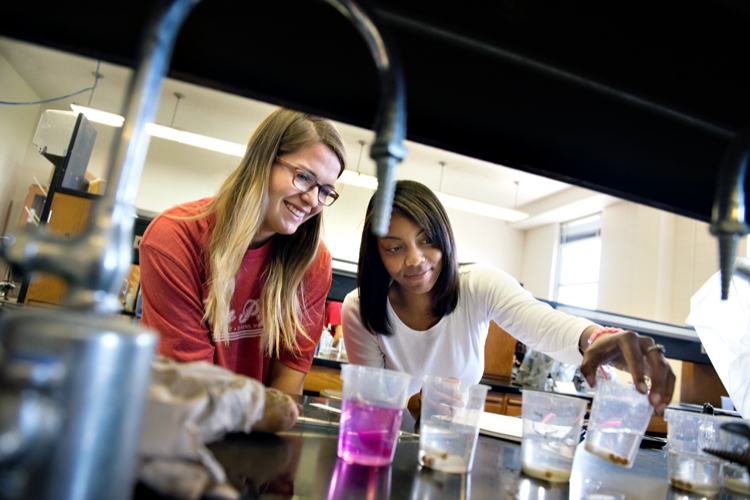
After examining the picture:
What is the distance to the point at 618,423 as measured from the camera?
2.44 feet

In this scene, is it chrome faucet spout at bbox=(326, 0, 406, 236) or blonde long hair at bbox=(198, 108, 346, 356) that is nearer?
chrome faucet spout at bbox=(326, 0, 406, 236)

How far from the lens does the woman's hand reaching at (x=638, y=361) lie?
77cm

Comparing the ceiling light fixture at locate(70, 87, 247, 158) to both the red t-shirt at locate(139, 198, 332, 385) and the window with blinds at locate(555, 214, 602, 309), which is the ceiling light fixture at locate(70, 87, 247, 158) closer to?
the red t-shirt at locate(139, 198, 332, 385)

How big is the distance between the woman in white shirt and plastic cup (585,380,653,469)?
44cm

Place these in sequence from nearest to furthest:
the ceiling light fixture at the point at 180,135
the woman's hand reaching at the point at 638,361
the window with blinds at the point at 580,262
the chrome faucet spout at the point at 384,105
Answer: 1. the chrome faucet spout at the point at 384,105
2. the woman's hand reaching at the point at 638,361
3. the ceiling light fixture at the point at 180,135
4. the window with blinds at the point at 580,262

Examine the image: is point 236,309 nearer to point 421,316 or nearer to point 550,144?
point 421,316

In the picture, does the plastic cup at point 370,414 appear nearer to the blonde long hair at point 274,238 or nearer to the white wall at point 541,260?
the blonde long hair at point 274,238

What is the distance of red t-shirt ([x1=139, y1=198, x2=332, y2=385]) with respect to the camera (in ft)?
3.69

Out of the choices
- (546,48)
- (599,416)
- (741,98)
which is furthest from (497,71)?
(599,416)

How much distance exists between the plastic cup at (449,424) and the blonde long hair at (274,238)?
64 cm

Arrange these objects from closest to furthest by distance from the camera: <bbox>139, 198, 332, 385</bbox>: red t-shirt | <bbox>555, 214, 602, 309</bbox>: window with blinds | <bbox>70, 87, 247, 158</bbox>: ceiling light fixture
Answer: <bbox>139, 198, 332, 385</bbox>: red t-shirt < <bbox>70, 87, 247, 158</bbox>: ceiling light fixture < <bbox>555, 214, 602, 309</bbox>: window with blinds

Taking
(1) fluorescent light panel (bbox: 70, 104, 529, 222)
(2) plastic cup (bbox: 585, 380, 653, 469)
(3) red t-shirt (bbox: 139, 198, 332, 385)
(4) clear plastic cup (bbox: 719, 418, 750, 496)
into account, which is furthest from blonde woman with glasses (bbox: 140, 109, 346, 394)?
(1) fluorescent light panel (bbox: 70, 104, 529, 222)

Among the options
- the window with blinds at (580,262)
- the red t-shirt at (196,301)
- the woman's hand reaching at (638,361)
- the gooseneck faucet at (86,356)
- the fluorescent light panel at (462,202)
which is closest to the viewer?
the gooseneck faucet at (86,356)

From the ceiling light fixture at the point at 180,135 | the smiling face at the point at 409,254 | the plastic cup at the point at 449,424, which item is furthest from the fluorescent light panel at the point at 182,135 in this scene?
the plastic cup at the point at 449,424
